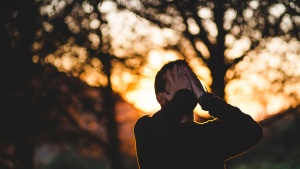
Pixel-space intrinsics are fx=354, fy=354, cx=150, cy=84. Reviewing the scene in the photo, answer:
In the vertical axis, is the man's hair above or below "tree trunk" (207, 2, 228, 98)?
below

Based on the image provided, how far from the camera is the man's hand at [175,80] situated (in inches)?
73.4

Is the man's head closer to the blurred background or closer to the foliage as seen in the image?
the blurred background

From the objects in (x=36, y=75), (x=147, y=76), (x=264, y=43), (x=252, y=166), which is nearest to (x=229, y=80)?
(x=264, y=43)

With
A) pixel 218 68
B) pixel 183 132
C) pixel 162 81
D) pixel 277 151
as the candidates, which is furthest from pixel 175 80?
pixel 277 151

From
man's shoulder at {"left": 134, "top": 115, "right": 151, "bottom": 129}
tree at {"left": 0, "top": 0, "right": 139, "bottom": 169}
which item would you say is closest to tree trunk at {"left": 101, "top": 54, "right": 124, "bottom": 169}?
tree at {"left": 0, "top": 0, "right": 139, "bottom": 169}

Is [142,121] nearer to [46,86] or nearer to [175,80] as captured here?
[175,80]

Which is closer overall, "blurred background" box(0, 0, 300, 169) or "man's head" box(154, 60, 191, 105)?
"man's head" box(154, 60, 191, 105)

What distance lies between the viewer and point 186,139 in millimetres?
1907

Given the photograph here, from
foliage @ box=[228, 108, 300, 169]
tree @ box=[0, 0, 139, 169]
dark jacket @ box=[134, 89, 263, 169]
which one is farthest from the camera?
foliage @ box=[228, 108, 300, 169]

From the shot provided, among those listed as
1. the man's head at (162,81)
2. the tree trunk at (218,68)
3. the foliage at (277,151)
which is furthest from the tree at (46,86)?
the foliage at (277,151)

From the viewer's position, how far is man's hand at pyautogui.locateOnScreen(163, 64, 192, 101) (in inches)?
73.4

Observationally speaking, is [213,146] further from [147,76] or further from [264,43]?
[147,76]

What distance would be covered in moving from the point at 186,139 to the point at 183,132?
4 centimetres

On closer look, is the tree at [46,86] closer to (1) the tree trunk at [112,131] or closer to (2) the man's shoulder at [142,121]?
(1) the tree trunk at [112,131]
